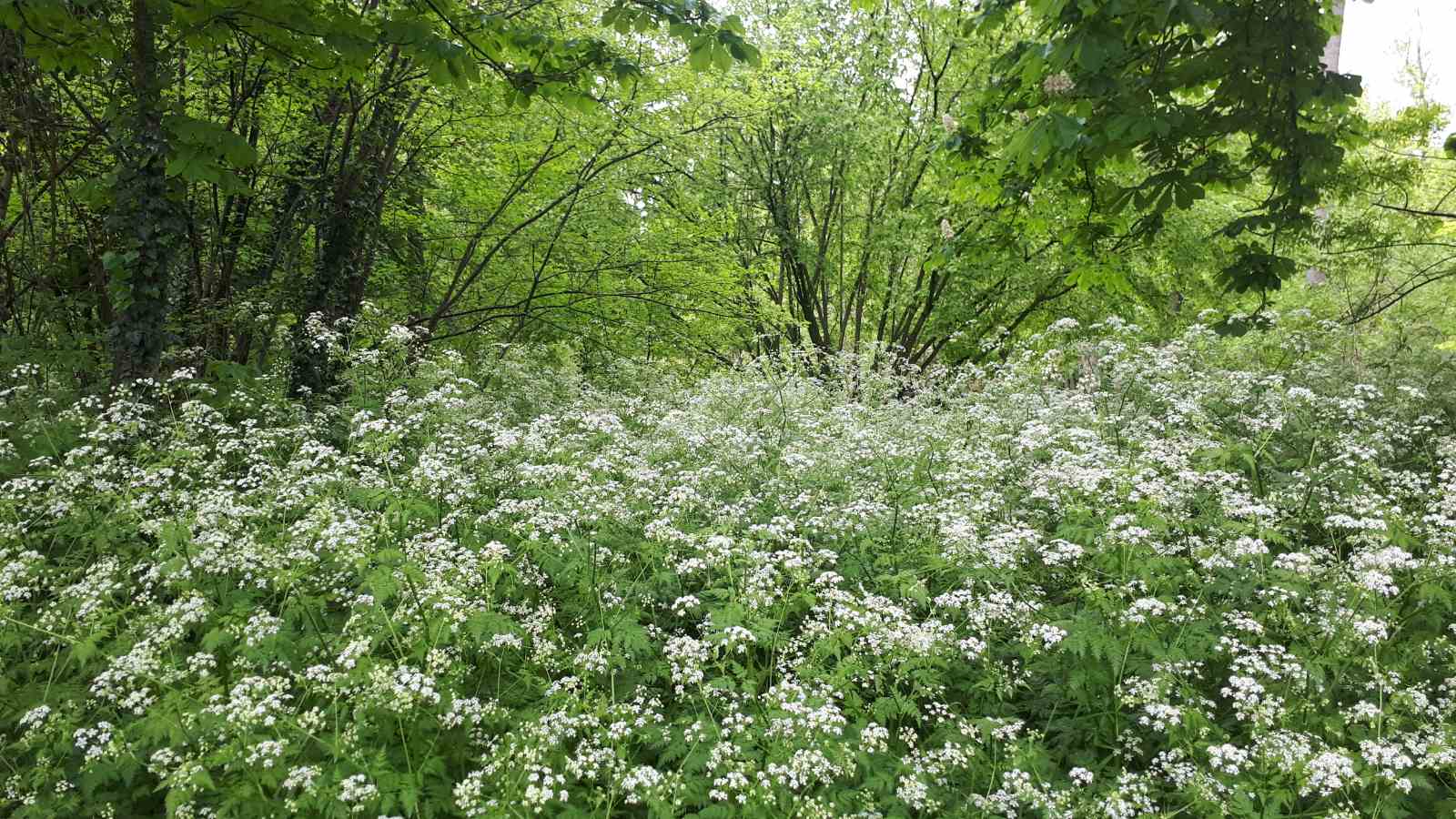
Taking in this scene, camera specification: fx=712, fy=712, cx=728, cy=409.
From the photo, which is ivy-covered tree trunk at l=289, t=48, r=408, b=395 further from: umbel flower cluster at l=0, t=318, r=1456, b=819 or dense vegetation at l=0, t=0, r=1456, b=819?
umbel flower cluster at l=0, t=318, r=1456, b=819

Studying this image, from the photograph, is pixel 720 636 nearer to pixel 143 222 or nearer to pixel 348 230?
pixel 143 222

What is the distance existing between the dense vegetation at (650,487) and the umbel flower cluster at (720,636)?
4 centimetres

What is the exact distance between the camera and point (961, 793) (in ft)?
11.0

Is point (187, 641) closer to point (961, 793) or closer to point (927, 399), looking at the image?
point (961, 793)

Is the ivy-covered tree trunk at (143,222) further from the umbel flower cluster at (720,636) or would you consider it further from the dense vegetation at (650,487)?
the umbel flower cluster at (720,636)

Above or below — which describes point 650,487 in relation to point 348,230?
below

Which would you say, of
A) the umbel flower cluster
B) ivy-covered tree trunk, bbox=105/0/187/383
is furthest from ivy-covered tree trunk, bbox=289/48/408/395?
the umbel flower cluster

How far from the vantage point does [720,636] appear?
366 cm

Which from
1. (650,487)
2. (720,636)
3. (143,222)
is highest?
(143,222)

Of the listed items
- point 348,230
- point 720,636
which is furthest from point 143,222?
point 720,636

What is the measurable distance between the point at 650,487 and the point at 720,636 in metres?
1.72

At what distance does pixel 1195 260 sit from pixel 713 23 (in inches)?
500

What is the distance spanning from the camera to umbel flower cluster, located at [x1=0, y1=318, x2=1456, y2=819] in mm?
3088

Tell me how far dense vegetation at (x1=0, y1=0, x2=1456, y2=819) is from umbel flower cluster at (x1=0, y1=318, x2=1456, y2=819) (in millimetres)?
42
